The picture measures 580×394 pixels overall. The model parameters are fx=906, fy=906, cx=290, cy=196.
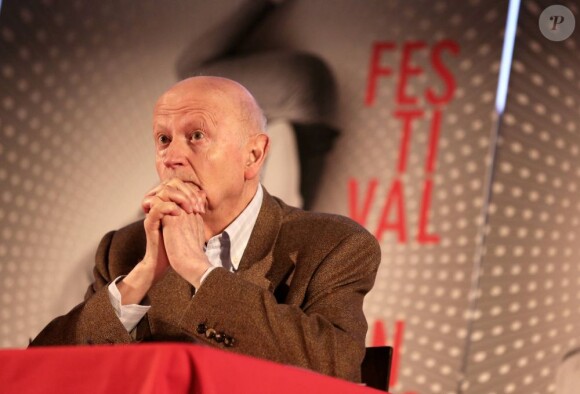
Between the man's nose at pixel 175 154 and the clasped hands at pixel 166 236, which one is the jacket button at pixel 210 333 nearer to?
the clasped hands at pixel 166 236

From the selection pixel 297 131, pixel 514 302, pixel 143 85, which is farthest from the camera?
pixel 143 85

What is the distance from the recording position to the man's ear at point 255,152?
2.04 metres

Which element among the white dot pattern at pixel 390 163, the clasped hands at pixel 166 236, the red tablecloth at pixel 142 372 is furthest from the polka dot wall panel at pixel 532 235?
the red tablecloth at pixel 142 372

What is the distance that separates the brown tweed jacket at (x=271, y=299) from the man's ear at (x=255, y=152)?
91 mm

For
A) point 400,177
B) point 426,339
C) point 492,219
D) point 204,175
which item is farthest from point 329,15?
point 204,175

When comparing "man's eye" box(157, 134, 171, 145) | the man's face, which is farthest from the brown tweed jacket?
"man's eye" box(157, 134, 171, 145)

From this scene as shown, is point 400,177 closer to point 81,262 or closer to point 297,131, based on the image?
point 297,131

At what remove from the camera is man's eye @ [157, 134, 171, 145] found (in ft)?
6.63

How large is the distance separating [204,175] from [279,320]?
1.40 feet

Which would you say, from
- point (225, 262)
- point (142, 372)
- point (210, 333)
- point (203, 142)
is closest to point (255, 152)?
point (203, 142)

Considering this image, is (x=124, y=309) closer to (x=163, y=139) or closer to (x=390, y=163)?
(x=163, y=139)

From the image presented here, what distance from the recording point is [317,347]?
1682 millimetres

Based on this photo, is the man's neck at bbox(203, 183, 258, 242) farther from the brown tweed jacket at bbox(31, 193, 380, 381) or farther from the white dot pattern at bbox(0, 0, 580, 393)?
the white dot pattern at bbox(0, 0, 580, 393)

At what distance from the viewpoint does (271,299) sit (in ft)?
5.52
